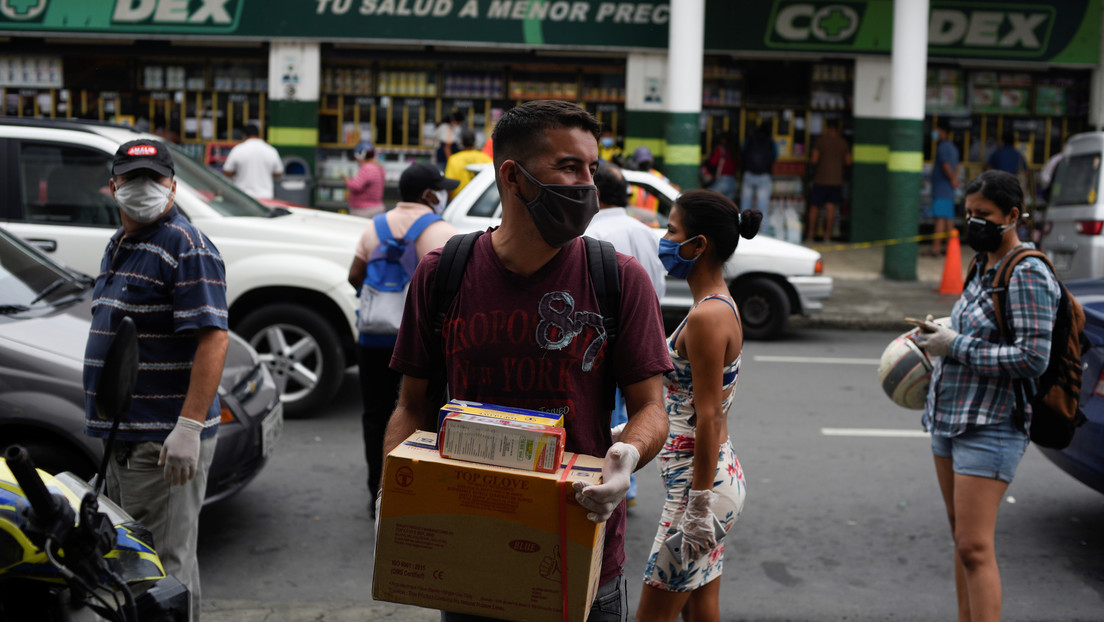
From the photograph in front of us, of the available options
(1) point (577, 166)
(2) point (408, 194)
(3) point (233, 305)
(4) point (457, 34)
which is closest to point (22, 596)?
(1) point (577, 166)

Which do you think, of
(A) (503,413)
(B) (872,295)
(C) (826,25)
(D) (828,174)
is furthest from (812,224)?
(A) (503,413)

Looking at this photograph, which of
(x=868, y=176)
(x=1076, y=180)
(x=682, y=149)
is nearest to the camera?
(x=1076, y=180)

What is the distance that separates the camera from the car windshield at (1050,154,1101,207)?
480 inches

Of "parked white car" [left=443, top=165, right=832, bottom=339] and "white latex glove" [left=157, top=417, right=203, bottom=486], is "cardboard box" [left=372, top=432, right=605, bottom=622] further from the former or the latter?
"parked white car" [left=443, top=165, right=832, bottom=339]

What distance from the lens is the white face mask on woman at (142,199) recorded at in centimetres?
377

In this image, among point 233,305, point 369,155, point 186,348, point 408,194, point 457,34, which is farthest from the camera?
point 457,34

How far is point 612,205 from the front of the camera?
6035 mm

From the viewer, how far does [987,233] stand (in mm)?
4176

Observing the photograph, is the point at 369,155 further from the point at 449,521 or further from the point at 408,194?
the point at 449,521

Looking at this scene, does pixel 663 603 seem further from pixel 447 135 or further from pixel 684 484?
pixel 447 135

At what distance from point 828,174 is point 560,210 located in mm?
16357

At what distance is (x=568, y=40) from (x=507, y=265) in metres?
15.5

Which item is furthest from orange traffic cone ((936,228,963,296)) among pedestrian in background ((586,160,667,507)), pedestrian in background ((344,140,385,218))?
pedestrian in background ((586,160,667,507))

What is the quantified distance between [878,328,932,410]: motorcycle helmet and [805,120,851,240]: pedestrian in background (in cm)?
1415
